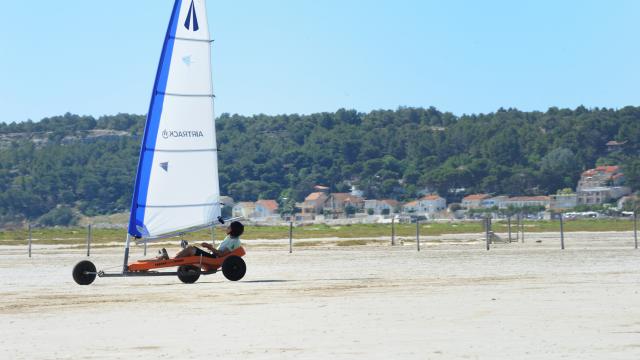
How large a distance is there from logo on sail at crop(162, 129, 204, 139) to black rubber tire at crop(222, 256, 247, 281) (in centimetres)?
270

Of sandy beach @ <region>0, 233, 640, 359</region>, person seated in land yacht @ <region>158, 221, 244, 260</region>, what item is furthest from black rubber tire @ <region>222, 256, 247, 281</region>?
person seated in land yacht @ <region>158, 221, 244, 260</region>

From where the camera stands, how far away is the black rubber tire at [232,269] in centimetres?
2545

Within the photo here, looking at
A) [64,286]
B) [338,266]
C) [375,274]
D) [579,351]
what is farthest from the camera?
[338,266]

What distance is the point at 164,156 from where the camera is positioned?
86.4ft

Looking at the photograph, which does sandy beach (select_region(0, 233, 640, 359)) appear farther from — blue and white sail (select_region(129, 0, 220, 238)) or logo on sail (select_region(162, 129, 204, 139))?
logo on sail (select_region(162, 129, 204, 139))

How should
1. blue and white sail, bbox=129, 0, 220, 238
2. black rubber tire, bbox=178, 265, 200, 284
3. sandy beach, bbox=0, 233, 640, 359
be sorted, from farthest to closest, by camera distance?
1. blue and white sail, bbox=129, 0, 220, 238
2. black rubber tire, bbox=178, 265, 200, 284
3. sandy beach, bbox=0, 233, 640, 359

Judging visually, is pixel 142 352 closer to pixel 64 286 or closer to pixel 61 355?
pixel 61 355

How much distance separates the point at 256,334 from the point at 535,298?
17.9 feet

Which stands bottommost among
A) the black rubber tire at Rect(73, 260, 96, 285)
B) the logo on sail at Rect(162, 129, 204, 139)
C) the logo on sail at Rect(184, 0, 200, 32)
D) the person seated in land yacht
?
the black rubber tire at Rect(73, 260, 96, 285)

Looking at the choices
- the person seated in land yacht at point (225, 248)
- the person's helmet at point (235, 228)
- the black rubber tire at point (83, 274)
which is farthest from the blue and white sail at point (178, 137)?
the person's helmet at point (235, 228)

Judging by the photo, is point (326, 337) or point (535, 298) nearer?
point (326, 337)

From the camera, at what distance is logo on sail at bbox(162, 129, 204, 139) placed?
86.3 feet

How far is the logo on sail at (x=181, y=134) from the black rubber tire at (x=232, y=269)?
2.70 metres

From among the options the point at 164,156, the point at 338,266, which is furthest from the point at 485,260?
the point at 164,156
